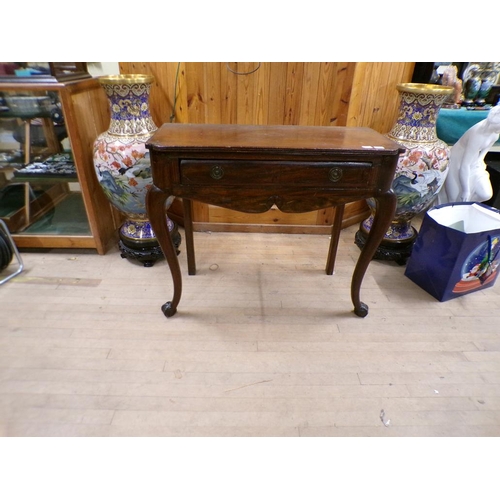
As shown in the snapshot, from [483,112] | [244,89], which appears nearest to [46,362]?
[244,89]

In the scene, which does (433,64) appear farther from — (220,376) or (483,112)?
(220,376)

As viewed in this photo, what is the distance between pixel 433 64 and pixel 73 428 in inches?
85.0

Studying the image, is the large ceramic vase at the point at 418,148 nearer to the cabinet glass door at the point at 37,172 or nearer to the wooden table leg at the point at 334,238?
the wooden table leg at the point at 334,238

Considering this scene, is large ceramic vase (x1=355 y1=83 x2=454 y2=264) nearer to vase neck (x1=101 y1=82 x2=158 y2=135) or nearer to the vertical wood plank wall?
the vertical wood plank wall

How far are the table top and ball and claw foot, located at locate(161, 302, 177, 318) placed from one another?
0.65 metres

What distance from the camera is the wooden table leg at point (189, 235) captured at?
1.54m

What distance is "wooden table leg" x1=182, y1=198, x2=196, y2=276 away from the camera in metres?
1.54

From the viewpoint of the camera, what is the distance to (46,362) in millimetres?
1202

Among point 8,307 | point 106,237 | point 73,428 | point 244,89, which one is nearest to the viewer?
point 73,428

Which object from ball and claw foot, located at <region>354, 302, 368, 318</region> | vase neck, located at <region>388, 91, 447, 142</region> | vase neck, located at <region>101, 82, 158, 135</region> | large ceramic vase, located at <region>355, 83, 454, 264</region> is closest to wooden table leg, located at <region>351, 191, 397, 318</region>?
ball and claw foot, located at <region>354, 302, 368, 318</region>

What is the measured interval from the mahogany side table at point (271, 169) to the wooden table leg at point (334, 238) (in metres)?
0.37

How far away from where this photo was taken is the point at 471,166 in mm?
1688

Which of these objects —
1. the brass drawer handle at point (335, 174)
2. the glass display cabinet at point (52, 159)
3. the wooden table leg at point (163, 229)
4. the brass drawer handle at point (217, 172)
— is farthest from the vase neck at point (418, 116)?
the glass display cabinet at point (52, 159)

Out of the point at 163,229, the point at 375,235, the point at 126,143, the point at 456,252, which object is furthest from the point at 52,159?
the point at 456,252
